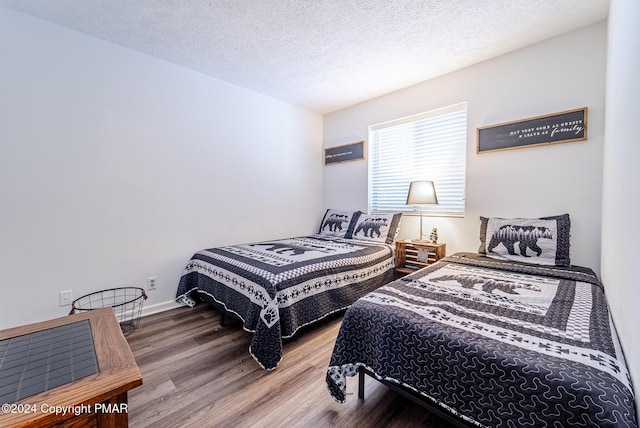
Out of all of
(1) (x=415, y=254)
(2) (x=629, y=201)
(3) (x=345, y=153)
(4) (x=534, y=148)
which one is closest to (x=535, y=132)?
(4) (x=534, y=148)

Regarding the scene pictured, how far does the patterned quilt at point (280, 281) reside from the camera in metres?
1.85

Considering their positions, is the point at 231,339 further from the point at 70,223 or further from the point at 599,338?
the point at 599,338

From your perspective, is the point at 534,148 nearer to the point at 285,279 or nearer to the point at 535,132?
the point at 535,132

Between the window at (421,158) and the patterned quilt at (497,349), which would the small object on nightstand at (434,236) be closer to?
→ the window at (421,158)

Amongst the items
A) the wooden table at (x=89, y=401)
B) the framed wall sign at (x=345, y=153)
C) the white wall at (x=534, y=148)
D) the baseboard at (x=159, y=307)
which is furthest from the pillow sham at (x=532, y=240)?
the baseboard at (x=159, y=307)

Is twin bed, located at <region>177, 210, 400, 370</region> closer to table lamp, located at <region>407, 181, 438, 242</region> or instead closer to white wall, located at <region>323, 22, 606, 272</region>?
table lamp, located at <region>407, 181, 438, 242</region>

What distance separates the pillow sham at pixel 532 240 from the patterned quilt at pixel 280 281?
41.2 inches

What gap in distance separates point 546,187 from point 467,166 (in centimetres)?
70

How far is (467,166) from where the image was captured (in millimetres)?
2828

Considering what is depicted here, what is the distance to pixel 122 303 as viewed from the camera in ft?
8.01

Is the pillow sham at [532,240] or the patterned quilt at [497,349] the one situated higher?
the pillow sham at [532,240]

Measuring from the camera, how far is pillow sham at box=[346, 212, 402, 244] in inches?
126

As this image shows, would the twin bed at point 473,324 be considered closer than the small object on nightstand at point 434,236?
Yes

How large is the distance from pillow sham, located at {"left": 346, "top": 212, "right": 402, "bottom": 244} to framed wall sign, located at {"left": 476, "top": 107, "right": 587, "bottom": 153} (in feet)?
3.83
